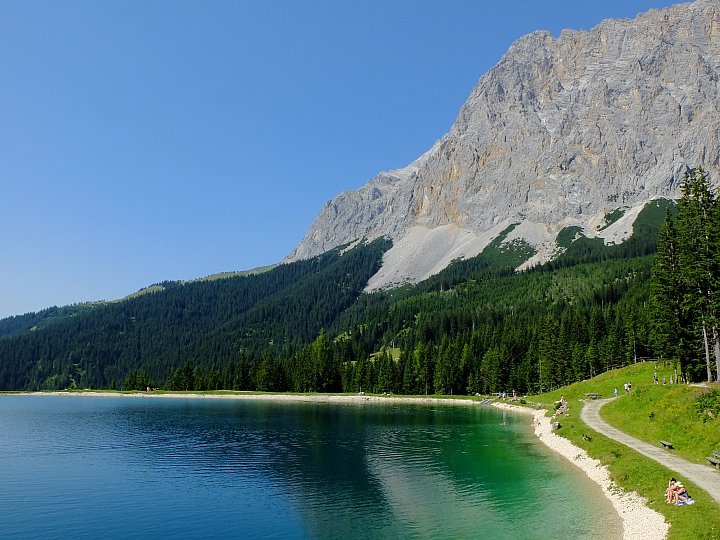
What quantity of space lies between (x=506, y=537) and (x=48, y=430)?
253 feet

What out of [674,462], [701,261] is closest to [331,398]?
[701,261]

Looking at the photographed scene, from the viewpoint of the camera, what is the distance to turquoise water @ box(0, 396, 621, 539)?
102 ft

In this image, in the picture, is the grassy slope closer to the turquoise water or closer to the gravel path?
the gravel path

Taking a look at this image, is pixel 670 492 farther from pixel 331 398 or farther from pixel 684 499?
pixel 331 398

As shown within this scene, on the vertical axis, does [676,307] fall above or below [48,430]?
above

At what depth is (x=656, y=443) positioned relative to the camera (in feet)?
142

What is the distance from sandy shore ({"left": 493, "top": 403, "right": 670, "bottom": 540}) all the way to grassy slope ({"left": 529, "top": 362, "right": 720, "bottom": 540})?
48 centimetres

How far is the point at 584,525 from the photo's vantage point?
29.5 meters

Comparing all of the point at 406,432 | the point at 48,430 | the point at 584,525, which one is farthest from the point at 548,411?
the point at 48,430

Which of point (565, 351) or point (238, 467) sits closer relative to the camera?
point (238, 467)

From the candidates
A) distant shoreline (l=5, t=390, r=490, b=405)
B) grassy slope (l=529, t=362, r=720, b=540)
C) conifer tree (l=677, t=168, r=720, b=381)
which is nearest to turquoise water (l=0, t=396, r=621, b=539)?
grassy slope (l=529, t=362, r=720, b=540)

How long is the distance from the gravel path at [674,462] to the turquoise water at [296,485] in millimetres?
5142

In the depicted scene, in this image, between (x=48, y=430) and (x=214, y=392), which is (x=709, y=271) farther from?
(x=214, y=392)

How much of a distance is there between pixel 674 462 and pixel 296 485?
92.1ft
